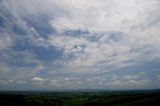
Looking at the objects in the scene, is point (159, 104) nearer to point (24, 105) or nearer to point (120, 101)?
point (120, 101)

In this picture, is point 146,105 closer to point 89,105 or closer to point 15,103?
point 89,105

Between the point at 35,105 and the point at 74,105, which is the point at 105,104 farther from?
the point at 35,105

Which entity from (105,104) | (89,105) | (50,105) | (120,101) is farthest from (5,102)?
(120,101)

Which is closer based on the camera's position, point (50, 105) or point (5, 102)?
point (5, 102)

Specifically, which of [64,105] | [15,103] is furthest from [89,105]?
[15,103]

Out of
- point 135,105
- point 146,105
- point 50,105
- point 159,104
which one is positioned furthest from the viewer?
point 50,105

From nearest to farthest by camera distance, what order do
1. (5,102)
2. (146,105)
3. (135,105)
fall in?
(146,105) → (135,105) → (5,102)

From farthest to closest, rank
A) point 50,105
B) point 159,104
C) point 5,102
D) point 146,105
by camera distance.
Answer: point 50,105 < point 5,102 < point 146,105 < point 159,104

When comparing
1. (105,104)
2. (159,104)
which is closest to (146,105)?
(159,104)

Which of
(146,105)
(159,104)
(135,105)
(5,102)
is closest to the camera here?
(159,104)
